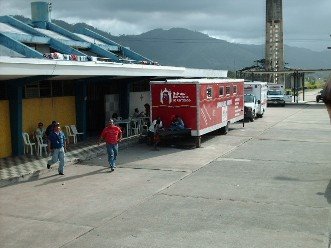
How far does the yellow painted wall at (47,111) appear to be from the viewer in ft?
57.0

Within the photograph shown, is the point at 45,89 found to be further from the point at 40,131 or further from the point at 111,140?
the point at 111,140

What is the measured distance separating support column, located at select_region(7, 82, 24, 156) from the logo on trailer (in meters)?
5.94

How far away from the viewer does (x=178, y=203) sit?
412 inches

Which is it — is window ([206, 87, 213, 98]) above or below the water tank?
below

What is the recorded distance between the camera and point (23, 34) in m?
21.1

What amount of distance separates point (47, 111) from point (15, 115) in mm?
2332

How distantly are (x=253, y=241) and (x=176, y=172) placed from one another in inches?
248

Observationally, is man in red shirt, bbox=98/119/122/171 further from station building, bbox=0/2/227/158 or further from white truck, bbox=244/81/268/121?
white truck, bbox=244/81/268/121

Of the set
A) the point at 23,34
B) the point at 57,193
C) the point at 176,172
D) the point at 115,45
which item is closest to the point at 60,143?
the point at 57,193

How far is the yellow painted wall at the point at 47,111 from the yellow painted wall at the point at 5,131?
34.6 inches

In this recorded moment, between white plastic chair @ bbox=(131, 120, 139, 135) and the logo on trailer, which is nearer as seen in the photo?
the logo on trailer

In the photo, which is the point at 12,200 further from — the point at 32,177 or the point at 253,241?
the point at 253,241

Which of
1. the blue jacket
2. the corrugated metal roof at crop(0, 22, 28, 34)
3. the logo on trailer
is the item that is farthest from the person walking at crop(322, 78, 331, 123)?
the corrugated metal roof at crop(0, 22, 28, 34)

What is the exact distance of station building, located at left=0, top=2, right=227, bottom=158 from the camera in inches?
595
